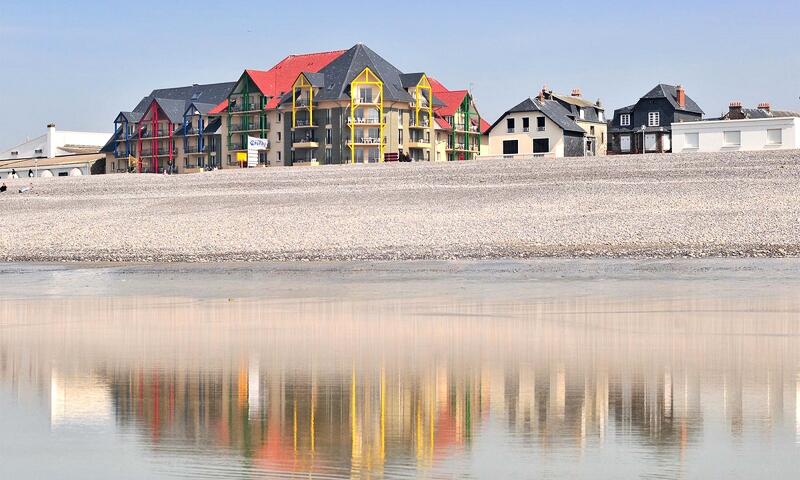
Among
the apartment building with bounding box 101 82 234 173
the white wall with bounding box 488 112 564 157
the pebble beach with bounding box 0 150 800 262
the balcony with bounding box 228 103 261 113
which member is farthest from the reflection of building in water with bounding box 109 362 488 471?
the apartment building with bounding box 101 82 234 173

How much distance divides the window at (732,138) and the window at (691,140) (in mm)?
1449

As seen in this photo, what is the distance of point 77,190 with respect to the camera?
53688 millimetres

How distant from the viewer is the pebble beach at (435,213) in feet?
103

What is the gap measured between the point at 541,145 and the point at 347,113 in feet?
46.5

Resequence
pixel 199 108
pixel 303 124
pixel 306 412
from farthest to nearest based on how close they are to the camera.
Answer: pixel 199 108 → pixel 303 124 → pixel 306 412

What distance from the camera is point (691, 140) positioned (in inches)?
2761

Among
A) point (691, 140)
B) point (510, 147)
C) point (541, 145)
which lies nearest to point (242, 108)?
point (510, 147)

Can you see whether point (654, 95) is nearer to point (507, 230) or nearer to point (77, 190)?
point (77, 190)

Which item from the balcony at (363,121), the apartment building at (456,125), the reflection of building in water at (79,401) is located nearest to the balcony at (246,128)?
the balcony at (363,121)

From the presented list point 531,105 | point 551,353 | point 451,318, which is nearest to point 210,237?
point 451,318

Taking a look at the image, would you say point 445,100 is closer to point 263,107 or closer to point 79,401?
point 263,107

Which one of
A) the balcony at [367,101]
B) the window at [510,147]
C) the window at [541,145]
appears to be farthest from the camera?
the window at [510,147]

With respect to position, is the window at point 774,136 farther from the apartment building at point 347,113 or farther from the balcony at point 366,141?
the balcony at point 366,141

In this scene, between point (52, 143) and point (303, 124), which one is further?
point (52, 143)
